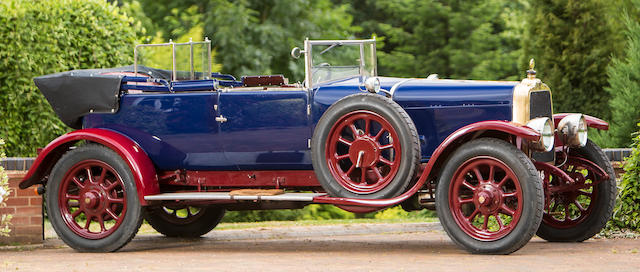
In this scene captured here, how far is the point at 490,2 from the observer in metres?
19.8

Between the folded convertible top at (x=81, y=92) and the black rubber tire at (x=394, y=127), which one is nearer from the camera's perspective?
the black rubber tire at (x=394, y=127)

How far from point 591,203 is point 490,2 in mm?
11643

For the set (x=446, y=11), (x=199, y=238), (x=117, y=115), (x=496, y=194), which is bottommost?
(x=199, y=238)

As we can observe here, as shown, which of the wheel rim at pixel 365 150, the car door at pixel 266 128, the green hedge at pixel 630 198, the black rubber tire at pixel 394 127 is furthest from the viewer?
the green hedge at pixel 630 198

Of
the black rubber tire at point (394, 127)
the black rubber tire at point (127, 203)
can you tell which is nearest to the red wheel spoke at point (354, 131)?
the black rubber tire at point (394, 127)

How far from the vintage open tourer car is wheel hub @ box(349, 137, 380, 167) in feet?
0.04

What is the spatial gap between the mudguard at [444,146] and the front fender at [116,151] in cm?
150

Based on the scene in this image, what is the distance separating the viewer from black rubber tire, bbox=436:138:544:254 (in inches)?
289

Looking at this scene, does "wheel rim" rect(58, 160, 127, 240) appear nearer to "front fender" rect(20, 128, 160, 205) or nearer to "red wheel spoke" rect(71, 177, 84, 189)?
"red wheel spoke" rect(71, 177, 84, 189)

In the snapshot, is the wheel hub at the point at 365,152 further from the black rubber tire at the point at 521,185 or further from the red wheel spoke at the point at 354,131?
the black rubber tire at the point at 521,185

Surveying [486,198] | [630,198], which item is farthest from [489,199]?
[630,198]

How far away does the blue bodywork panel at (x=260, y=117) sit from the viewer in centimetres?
802

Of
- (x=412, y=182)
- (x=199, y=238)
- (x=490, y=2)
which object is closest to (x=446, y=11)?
(x=490, y=2)

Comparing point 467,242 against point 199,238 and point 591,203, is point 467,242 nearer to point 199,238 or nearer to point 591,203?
point 591,203
